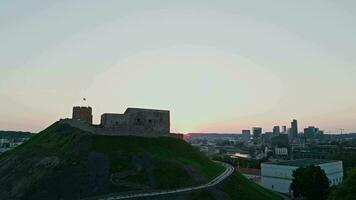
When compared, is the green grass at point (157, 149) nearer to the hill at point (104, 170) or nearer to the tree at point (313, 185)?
the hill at point (104, 170)

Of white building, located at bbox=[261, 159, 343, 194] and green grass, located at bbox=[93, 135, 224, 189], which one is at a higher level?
green grass, located at bbox=[93, 135, 224, 189]

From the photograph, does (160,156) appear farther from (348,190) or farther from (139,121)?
(348,190)

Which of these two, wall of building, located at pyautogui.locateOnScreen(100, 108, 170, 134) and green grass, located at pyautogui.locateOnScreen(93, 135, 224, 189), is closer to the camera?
green grass, located at pyautogui.locateOnScreen(93, 135, 224, 189)

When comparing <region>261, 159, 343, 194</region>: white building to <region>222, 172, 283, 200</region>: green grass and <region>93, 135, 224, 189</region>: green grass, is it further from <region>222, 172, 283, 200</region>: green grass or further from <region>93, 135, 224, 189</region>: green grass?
<region>222, 172, 283, 200</region>: green grass

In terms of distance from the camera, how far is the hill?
54.2 metres

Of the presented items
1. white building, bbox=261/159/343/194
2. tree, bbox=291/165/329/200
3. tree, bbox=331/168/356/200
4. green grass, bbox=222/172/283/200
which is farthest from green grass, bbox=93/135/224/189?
white building, bbox=261/159/343/194

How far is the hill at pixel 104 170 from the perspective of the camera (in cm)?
5425

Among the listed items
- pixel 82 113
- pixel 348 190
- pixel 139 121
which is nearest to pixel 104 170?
pixel 139 121

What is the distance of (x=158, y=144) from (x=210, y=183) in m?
16.3

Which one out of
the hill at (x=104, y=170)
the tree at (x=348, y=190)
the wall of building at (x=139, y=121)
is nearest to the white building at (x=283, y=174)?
the hill at (x=104, y=170)

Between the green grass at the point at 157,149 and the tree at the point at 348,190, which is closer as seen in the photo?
the tree at the point at 348,190

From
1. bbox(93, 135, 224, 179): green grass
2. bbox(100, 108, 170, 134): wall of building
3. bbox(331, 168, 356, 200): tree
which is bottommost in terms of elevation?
bbox(331, 168, 356, 200): tree

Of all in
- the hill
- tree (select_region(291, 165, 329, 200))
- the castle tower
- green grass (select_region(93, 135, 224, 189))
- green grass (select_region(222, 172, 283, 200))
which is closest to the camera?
the hill

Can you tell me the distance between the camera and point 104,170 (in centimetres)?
5775
